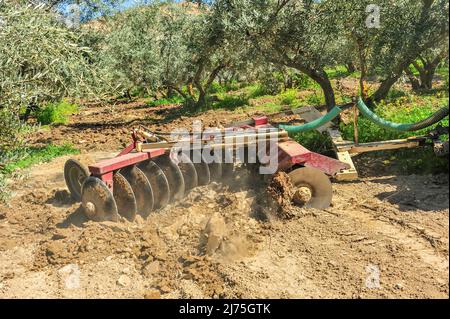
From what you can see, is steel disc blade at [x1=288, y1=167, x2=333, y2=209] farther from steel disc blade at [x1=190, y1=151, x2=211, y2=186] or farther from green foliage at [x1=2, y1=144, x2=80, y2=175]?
green foliage at [x1=2, y1=144, x2=80, y2=175]

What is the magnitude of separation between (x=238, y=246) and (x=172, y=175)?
66.6 inches

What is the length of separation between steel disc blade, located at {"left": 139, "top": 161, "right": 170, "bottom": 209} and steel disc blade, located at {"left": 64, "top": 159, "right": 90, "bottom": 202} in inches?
48.4

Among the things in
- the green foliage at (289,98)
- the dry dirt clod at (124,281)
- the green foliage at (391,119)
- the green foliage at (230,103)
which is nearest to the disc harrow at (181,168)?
the dry dirt clod at (124,281)

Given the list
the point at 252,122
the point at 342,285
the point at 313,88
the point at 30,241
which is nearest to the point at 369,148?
the point at 252,122

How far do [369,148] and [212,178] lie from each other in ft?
7.52

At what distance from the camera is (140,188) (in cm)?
589

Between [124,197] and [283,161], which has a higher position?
[283,161]

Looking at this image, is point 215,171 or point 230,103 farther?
point 230,103

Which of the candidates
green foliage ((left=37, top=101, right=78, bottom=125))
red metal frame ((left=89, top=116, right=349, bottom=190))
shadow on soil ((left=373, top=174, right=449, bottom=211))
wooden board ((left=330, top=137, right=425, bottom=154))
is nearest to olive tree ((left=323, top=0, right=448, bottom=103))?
wooden board ((left=330, top=137, right=425, bottom=154))

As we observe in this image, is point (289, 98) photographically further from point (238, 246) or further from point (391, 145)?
point (238, 246)

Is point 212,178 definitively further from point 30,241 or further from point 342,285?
point 342,285

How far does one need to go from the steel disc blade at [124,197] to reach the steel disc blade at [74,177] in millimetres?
1198

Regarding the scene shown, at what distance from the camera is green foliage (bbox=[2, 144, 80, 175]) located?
32.1 ft

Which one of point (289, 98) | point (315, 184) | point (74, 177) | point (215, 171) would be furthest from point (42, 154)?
point (289, 98)
